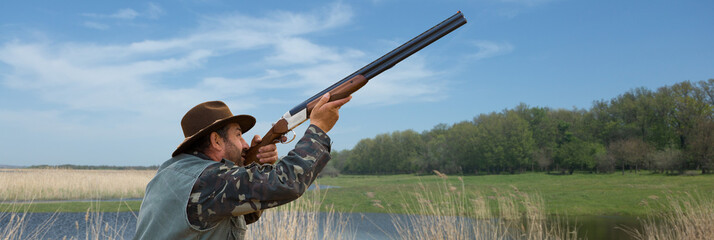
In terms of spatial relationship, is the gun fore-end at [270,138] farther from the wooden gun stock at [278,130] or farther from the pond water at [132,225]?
the pond water at [132,225]

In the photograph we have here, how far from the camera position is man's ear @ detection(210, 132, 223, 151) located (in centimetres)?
231

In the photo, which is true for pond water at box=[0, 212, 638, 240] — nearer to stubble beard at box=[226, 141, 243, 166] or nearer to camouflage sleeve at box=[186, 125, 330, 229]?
stubble beard at box=[226, 141, 243, 166]

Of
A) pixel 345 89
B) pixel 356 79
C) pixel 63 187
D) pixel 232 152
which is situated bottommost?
pixel 63 187

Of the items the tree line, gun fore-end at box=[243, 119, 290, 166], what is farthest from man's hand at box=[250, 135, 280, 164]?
the tree line

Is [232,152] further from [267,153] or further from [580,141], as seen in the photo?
[580,141]

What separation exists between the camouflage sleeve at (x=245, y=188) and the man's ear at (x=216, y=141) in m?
0.31

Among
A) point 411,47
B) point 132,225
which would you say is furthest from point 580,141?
point 411,47

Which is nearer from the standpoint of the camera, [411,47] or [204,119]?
[204,119]

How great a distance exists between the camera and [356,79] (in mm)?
2850

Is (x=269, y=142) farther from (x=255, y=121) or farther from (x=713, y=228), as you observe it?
(x=713, y=228)

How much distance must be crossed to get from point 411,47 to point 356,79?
0.57 m

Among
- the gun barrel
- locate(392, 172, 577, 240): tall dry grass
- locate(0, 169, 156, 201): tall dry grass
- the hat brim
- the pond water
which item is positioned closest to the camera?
the hat brim

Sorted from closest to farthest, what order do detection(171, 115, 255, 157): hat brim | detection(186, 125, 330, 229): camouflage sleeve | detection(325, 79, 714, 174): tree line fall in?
detection(186, 125, 330, 229): camouflage sleeve, detection(171, 115, 255, 157): hat brim, detection(325, 79, 714, 174): tree line

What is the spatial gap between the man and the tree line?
39.0m
